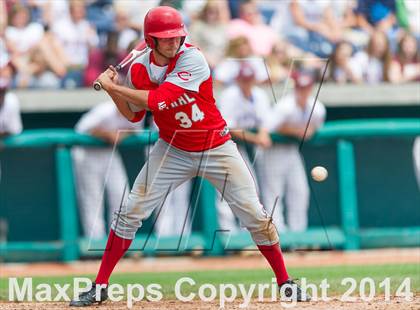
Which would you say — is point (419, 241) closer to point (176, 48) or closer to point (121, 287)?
point (121, 287)

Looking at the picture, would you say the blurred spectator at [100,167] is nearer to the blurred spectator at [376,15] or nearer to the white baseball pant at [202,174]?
the blurred spectator at [376,15]

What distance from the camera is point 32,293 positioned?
23.6 feet

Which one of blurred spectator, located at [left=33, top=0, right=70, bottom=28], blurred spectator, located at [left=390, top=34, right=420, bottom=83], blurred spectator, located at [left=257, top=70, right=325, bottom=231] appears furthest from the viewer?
blurred spectator, located at [left=390, top=34, right=420, bottom=83]

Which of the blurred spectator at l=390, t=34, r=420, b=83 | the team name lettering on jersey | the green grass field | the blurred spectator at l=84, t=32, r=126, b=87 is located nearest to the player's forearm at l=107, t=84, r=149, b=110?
the team name lettering on jersey

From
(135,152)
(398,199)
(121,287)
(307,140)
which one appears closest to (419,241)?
(398,199)

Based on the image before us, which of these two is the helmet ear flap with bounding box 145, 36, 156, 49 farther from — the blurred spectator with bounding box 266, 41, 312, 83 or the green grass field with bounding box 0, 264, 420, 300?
the blurred spectator with bounding box 266, 41, 312, 83

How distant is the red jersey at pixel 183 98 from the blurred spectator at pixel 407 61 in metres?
5.61

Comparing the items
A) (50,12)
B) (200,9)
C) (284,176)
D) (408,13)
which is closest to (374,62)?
(408,13)

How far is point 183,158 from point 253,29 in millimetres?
5258

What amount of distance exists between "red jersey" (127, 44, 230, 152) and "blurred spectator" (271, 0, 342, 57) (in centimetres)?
525

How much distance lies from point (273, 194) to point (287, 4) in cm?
240

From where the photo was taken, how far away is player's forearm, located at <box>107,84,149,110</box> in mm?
5875

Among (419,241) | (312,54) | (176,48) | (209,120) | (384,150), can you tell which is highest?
(176,48)

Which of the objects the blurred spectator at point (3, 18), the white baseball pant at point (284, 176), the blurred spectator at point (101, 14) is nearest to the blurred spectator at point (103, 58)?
the blurred spectator at point (101, 14)
